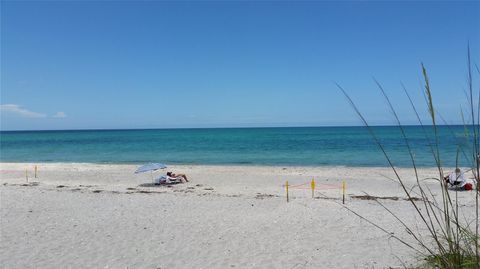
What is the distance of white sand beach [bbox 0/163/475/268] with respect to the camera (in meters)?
7.06

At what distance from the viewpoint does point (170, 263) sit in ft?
22.7

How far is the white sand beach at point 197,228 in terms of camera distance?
23.2ft

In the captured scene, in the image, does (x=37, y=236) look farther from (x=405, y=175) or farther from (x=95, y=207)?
(x=405, y=175)

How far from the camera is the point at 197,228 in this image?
9.26m

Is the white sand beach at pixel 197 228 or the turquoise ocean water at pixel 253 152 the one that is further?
the turquoise ocean water at pixel 253 152

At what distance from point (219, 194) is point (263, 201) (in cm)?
245

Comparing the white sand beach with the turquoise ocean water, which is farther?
the turquoise ocean water

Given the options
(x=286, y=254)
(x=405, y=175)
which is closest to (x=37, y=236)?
(x=286, y=254)

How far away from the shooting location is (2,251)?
7.58 metres

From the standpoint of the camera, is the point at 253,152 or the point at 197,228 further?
the point at 253,152

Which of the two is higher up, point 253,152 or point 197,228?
point 197,228

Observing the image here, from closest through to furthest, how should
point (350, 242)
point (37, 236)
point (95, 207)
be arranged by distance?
point (350, 242) < point (37, 236) < point (95, 207)

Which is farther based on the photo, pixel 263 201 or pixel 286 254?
pixel 263 201

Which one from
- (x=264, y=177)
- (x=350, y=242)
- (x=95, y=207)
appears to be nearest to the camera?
(x=350, y=242)
